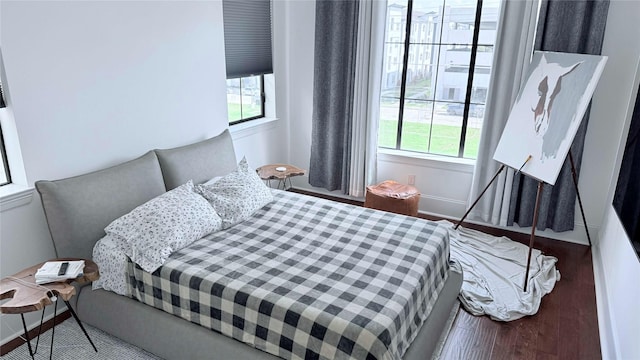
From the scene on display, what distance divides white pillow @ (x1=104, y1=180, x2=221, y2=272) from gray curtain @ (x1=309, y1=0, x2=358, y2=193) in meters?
2.00

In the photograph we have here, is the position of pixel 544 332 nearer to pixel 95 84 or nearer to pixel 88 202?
pixel 88 202

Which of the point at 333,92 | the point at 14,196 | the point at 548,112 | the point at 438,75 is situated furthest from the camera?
the point at 333,92

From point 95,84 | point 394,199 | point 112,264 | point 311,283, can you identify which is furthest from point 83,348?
point 394,199

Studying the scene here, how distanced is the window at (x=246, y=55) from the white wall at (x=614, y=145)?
2910mm

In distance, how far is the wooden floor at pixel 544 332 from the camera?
2.50 meters

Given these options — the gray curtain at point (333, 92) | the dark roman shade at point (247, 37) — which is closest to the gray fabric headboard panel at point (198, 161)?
the dark roman shade at point (247, 37)

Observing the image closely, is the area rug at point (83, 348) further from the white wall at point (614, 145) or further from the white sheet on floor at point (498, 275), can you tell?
the white wall at point (614, 145)

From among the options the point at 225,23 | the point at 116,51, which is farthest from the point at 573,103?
the point at 116,51

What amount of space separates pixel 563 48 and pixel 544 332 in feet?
7.07

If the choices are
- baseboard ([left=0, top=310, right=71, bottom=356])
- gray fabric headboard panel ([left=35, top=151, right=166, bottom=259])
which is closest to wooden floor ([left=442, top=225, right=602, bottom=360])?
gray fabric headboard panel ([left=35, top=151, right=166, bottom=259])

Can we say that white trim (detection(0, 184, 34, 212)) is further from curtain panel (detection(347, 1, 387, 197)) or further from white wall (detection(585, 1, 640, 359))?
white wall (detection(585, 1, 640, 359))

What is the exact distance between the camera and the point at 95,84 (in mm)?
2740

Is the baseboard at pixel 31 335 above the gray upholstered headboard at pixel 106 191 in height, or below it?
below

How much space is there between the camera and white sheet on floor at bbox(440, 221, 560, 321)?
9.39 ft
